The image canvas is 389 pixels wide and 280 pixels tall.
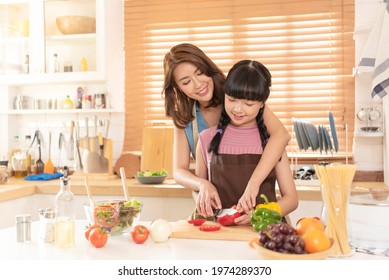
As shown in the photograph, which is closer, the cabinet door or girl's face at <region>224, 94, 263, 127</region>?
girl's face at <region>224, 94, 263, 127</region>

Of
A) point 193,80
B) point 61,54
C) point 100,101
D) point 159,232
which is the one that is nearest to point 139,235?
point 159,232

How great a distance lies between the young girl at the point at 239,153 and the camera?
6.73ft

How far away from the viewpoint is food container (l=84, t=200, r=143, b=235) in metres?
1.79

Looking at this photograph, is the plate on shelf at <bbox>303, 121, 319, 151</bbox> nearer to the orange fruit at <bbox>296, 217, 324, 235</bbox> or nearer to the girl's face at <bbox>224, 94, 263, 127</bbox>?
the girl's face at <bbox>224, 94, 263, 127</bbox>

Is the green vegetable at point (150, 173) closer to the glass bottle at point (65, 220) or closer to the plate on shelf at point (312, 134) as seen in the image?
the plate on shelf at point (312, 134)

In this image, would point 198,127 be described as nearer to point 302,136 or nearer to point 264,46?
point 302,136

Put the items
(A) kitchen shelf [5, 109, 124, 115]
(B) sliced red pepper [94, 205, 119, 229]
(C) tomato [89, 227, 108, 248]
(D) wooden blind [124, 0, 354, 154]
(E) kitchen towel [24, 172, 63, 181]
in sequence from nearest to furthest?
(C) tomato [89, 227, 108, 248] → (B) sliced red pepper [94, 205, 119, 229] → (D) wooden blind [124, 0, 354, 154] → (E) kitchen towel [24, 172, 63, 181] → (A) kitchen shelf [5, 109, 124, 115]

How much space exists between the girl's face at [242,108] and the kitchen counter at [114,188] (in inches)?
44.0

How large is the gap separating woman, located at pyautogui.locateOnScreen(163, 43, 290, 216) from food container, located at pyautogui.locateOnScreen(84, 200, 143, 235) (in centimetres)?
28

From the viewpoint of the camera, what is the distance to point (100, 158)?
12.3 feet

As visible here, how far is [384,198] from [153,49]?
264 centimetres

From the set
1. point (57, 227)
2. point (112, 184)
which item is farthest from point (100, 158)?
point (57, 227)

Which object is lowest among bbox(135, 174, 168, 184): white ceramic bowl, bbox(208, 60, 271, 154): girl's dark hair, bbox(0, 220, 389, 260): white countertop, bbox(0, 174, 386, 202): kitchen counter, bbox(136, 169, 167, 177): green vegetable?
bbox(0, 174, 386, 202): kitchen counter

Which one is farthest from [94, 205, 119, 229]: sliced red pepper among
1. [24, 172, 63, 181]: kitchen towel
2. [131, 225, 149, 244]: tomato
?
[24, 172, 63, 181]: kitchen towel
